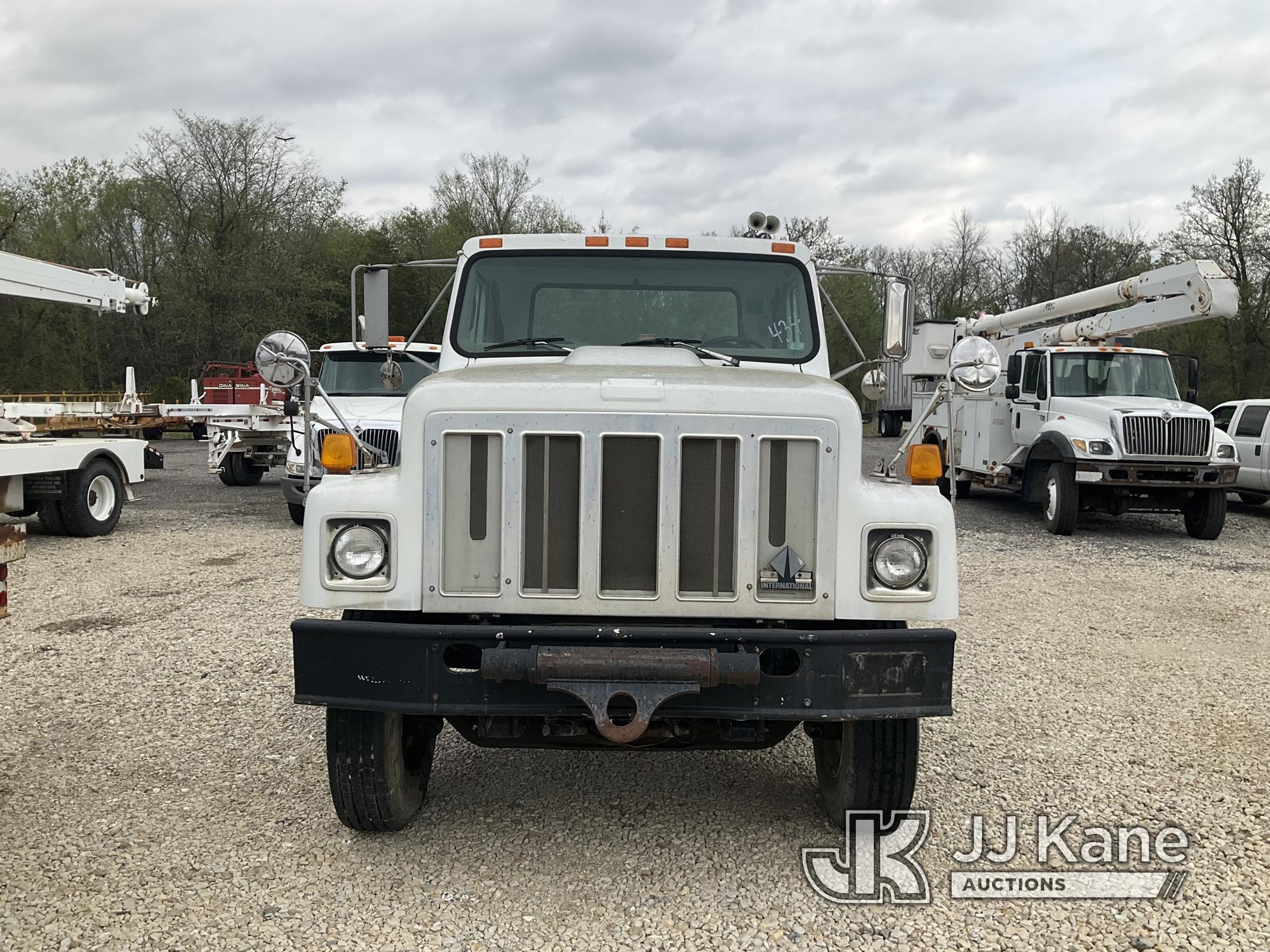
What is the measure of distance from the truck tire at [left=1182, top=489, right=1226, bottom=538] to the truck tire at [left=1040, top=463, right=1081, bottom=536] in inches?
49.7

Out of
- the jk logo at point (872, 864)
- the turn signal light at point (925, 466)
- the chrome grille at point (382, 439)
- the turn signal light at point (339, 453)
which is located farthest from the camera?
the chrome grille at point (382, 439)

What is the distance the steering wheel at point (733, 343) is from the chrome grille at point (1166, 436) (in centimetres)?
856

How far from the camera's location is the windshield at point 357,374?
38.7ft

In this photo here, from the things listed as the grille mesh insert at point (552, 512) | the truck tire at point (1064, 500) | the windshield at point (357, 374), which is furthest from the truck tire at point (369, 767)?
the truck tire at point (1064, 500)

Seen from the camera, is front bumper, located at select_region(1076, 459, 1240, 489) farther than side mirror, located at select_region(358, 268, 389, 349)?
Yes

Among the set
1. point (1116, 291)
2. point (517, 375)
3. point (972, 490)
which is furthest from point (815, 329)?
point (972, 490)

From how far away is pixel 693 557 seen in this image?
319cm

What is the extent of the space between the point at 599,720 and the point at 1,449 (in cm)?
817

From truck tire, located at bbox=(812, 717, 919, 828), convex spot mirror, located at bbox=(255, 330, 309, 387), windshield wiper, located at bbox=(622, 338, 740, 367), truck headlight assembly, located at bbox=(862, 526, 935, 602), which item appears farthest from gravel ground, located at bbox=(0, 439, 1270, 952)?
windshield wiper, located at bbox=(622, 338, 740, 367)

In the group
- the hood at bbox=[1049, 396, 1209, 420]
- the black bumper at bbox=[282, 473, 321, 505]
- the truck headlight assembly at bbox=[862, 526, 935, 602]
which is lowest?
the black bumper at bbox=[282, 473, 321, 505]

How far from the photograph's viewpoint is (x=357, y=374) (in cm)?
1188

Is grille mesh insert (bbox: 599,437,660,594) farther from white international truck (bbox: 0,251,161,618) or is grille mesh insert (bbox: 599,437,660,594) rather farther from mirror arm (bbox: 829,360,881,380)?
white international truck (bbox: 0,251,161,618)

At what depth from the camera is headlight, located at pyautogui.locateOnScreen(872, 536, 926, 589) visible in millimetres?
3182

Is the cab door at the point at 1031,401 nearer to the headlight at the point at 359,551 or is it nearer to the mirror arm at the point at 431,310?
the mirror arm at the point at 431,310
